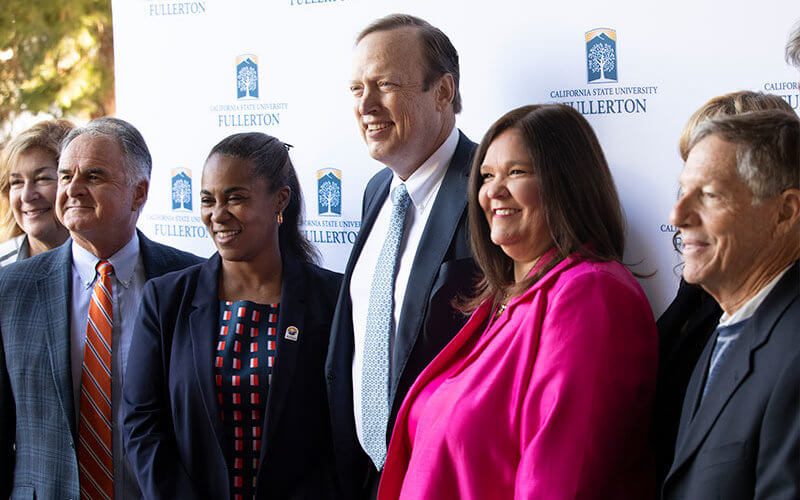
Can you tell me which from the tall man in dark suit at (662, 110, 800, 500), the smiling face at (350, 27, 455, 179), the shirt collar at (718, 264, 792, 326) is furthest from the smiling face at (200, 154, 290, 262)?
the shirt collar at (718, 264, 792, 326)

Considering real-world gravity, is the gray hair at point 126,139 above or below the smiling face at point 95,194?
above

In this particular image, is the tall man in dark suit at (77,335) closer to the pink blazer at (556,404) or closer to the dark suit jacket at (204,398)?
the dark suit jacket at (204,398)

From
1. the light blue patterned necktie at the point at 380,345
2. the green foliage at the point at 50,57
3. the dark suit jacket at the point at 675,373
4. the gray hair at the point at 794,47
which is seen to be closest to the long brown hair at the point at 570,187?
the dark suit jacket at the point at 675,373

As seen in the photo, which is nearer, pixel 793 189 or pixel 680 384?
pixel 793 189

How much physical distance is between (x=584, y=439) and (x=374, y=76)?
1.47 metres

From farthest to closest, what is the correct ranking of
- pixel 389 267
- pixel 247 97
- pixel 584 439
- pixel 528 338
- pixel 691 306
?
1. pixel 247 97
2. pixel 389 267
3. pixel 691 306
4. pixel 528 338
5. pixel 584 439

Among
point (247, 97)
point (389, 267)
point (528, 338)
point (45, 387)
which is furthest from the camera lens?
point (247, 97)

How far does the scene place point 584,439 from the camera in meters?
1.92

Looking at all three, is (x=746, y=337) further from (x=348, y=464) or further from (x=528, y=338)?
(x=348, y=464)

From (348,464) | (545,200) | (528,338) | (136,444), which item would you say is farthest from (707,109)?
(136,444)

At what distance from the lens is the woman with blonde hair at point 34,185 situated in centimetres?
355

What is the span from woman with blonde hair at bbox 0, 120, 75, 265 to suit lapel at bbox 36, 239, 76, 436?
1.44 feet

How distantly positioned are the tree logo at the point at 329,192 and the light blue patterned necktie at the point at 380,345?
2.66 ft

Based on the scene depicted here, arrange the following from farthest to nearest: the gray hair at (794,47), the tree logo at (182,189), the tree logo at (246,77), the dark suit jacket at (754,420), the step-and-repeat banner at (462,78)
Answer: the tree logo at (182,189)
the tree logo at (246,77)
the step-and-repeat banner at (462,78)
the gray hair at (794,47)
the dark suit jacket at (754,420)
